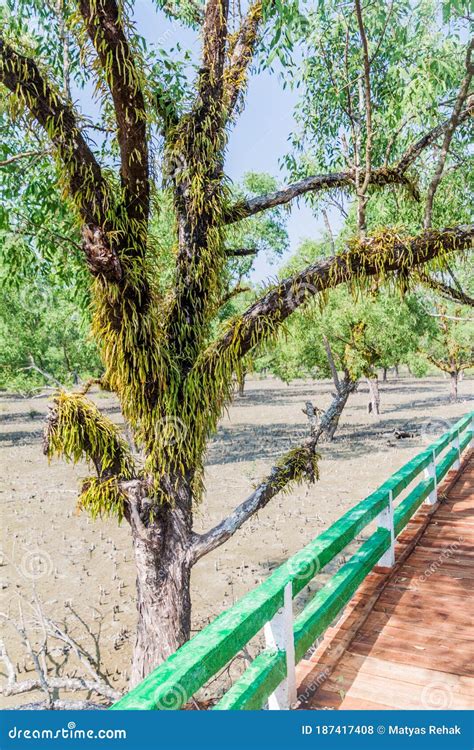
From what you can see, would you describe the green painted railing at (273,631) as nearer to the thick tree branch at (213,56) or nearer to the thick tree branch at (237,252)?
the thick tree branch at (237,252)

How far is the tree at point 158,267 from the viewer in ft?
17.3

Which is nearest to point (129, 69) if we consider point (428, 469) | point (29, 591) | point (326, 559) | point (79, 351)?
point (326, 559)

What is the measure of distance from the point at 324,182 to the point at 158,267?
2336 mm

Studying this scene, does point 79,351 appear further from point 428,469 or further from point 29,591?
point 428,469

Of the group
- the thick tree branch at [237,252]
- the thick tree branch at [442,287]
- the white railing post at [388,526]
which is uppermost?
the thick tree branch at [237,252]

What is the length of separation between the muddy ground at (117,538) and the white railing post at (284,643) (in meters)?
3.47

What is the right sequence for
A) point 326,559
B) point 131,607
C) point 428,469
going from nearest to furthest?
1. point 326,559
2. point 428,469
3. point 131,607

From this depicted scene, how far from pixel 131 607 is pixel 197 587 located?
1419 mm

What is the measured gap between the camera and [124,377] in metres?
5.77

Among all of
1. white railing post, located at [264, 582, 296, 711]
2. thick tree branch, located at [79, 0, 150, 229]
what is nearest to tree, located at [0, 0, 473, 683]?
thick tree branch, located at [79, 0, 150, 229]

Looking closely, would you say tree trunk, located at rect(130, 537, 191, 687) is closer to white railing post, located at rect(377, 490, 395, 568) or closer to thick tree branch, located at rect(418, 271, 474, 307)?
white railing post, located at rect(377, 490, 395, 568)

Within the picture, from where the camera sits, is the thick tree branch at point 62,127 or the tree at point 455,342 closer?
the thick tree branch at point 62,127

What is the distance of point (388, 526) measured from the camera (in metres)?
5.11

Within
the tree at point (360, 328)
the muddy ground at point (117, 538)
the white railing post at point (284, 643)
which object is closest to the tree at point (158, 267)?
the muddy ground at point (117, 538)
